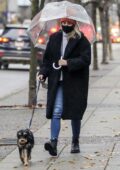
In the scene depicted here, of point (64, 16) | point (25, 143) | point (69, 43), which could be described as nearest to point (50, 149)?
point (25, 143)

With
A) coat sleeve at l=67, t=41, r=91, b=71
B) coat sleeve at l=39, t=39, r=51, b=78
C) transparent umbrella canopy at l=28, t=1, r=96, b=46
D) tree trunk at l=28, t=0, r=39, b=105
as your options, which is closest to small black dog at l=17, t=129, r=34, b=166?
coat sleeve at l=39, t=39, r=51, b=78

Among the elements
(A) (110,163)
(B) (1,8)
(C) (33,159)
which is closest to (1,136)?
(C) (33,159)

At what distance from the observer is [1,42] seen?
26531 millimetres

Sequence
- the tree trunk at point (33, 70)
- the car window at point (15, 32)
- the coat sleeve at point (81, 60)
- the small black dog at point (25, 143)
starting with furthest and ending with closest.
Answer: the car window at point (15, 32) → the tree trunk at point (33, 70) → the coat sleeve at point (81, 60) → the small black dog at point (25, 143)

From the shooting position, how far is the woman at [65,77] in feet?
27.9

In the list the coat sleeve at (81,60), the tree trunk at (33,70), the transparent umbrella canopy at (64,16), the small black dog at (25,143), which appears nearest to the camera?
the small black dog at (25,143)

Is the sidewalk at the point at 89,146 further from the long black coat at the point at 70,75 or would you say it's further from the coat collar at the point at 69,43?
the coat collar at the point at 69,43

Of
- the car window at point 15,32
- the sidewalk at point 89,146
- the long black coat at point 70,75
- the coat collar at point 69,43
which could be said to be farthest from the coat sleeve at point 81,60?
the car window at point 15,32

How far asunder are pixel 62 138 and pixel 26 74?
51.5ft

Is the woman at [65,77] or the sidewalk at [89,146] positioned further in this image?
the woman at [65,77]

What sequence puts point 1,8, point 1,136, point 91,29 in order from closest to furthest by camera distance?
point 91,29
point 1,136
point 1,8

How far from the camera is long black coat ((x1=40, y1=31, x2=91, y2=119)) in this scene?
8.52m

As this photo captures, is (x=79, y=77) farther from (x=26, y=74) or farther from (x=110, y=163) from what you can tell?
(x=26, y=74)

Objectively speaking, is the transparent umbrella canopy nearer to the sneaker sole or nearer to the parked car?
the sneaker sole
